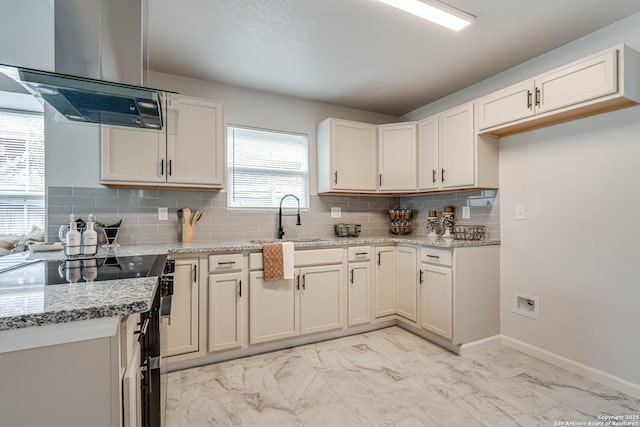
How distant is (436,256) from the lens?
109 inches

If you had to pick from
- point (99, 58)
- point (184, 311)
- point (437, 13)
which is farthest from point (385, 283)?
point (99, 58)

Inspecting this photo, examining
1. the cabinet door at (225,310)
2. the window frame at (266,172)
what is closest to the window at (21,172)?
the window frame at (266,172)

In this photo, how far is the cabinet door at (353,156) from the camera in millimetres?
3350

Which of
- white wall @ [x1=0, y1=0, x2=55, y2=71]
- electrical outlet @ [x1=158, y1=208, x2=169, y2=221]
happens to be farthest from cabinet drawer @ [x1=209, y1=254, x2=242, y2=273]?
white wall @ [x1=0, y1=0, x2=55, y2=71]

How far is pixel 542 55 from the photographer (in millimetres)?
2543

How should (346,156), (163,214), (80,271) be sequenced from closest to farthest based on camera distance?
(80,271) < (163,214) < (346,156)

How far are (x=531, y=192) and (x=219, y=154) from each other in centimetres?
272

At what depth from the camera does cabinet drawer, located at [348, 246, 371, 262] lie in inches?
118

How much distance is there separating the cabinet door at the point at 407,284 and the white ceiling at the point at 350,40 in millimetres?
1736

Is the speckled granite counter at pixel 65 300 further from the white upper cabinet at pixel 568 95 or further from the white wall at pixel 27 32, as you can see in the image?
the white upper cabinet at pixel 568 95

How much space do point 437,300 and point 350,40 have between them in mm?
2293

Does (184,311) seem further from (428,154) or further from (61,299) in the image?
(428,154)

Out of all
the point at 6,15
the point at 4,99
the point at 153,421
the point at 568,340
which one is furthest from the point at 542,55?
the point at 4,99

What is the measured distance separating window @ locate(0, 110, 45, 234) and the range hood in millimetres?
1315
